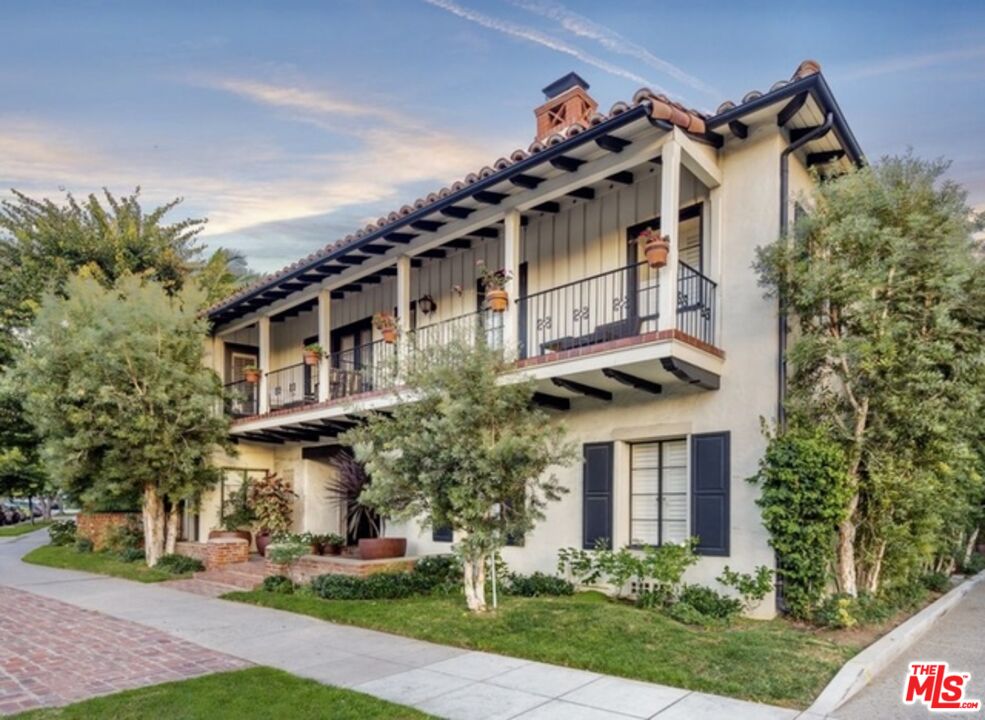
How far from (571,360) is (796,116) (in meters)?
4.27

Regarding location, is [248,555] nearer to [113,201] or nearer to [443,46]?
[443,46]

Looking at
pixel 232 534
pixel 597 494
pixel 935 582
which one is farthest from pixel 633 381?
pixel 232 534

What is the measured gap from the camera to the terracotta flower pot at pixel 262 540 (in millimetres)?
14984

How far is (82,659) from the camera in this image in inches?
283

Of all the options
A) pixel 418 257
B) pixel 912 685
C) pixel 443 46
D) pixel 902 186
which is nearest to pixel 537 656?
pixel 912 685

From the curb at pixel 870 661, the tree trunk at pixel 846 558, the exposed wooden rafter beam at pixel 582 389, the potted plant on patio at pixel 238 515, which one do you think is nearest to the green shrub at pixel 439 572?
the exposed wooden rafter beam at pixel 582 389

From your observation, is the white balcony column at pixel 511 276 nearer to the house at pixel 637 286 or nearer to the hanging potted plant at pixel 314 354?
the house at pixel 637 286

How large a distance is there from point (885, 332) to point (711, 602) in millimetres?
3837

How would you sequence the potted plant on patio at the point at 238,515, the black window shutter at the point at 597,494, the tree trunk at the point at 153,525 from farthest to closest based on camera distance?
the potted plant on patio at the point at 238,515 < the tree trunk at the point at 153,525 < the black window shutter at the point at 597,494

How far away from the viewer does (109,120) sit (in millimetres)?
11836

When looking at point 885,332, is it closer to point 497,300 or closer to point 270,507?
point 497,300

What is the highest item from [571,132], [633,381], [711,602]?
[571,132]

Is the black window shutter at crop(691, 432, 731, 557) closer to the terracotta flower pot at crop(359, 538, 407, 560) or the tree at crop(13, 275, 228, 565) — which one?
the terracotta flower pot at crop(359, 538, 407, 560)

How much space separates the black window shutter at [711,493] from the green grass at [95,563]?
10.2m
